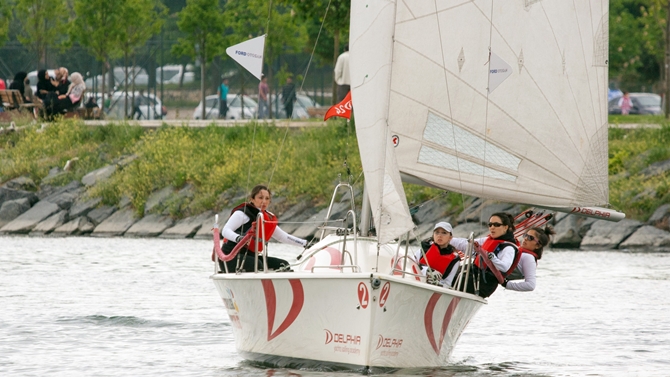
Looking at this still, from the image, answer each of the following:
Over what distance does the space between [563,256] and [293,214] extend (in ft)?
27.1

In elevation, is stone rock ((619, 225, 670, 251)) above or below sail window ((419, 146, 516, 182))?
below

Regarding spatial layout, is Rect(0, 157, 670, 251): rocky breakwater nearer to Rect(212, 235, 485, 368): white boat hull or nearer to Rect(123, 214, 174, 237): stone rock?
Rect(123, 214, 174, 237): stone rock

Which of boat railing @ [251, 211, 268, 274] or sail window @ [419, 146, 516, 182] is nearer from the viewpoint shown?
boat railing @ [251, 211, 268, 274]

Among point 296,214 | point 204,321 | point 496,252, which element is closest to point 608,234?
point 296,214

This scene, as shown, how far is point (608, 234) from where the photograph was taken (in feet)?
105

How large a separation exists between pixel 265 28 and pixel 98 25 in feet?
19.1

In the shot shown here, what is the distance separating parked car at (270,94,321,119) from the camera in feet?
160

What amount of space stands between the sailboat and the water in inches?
22.9

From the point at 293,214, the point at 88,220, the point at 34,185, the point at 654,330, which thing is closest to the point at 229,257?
the point at 654,330

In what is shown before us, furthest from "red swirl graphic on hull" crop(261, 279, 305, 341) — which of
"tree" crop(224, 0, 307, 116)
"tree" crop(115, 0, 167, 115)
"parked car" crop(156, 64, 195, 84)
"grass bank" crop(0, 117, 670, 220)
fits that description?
"parked car" crop(156, 64, 195, 84)

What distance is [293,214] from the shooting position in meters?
36.1

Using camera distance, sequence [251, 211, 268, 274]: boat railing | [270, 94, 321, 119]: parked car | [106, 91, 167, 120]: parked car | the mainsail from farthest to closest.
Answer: [106, 91, 167, 120]: parked car < [270, 94, 321, 119]: parked car < [251, 211, 268, 274]: boat railing < the mainsail

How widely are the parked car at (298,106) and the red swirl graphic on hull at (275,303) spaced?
109ft

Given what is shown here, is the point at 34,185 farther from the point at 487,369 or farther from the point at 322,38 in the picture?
the point at 487,369
